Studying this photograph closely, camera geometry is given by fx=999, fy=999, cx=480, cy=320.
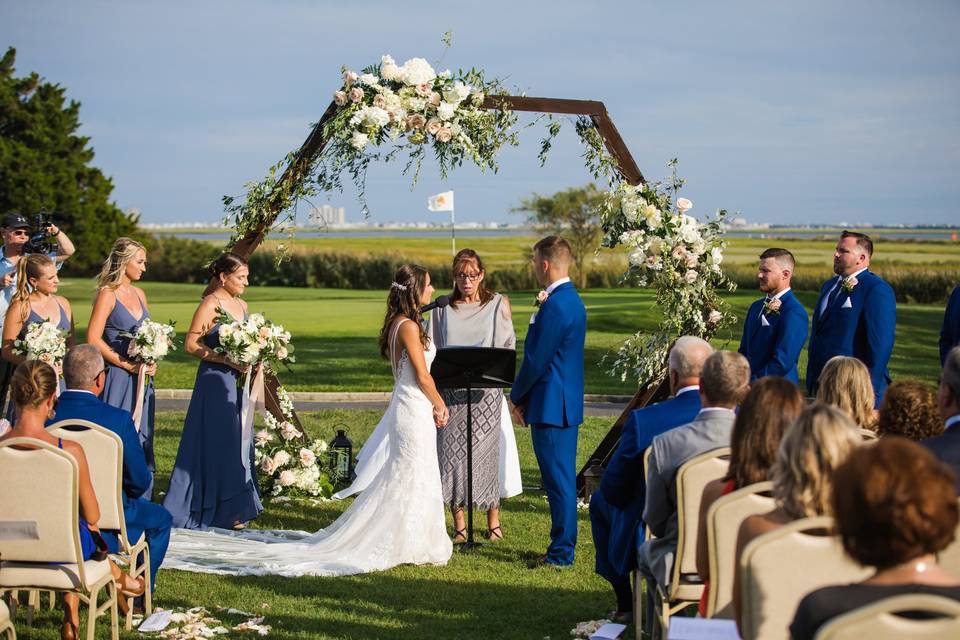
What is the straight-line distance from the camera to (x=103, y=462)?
5.07m

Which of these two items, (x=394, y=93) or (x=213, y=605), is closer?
(x=213, y=605)

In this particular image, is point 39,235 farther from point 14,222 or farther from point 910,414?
point 910,414

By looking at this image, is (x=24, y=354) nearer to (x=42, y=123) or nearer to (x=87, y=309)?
(x=87, y=309)

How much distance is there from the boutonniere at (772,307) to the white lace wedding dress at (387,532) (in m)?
2.61

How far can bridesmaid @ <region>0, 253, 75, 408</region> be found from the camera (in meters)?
8.16

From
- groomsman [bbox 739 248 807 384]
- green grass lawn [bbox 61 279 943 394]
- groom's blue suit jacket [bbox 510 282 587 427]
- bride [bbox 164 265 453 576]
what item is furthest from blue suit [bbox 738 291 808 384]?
green grass lawn [bbox 61 279 943 394]

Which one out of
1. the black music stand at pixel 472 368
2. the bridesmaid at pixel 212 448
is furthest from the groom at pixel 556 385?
the bridesmaid at pixel 212 448

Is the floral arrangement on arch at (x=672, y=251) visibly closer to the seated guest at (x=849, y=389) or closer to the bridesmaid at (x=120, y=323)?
the seated guest at (x=849, y=389)

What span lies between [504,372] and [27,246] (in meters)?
4.66

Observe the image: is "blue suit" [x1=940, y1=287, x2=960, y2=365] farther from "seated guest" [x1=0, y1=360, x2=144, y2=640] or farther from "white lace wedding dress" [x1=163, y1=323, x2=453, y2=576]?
"seated guest" [x1=0, y1=360, x2=144, y2=640]

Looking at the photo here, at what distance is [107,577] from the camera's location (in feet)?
16.3

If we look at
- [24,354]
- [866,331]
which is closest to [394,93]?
[24,354]

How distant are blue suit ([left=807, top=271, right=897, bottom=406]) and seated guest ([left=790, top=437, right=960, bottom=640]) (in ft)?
16.9

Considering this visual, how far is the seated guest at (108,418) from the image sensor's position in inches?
212
